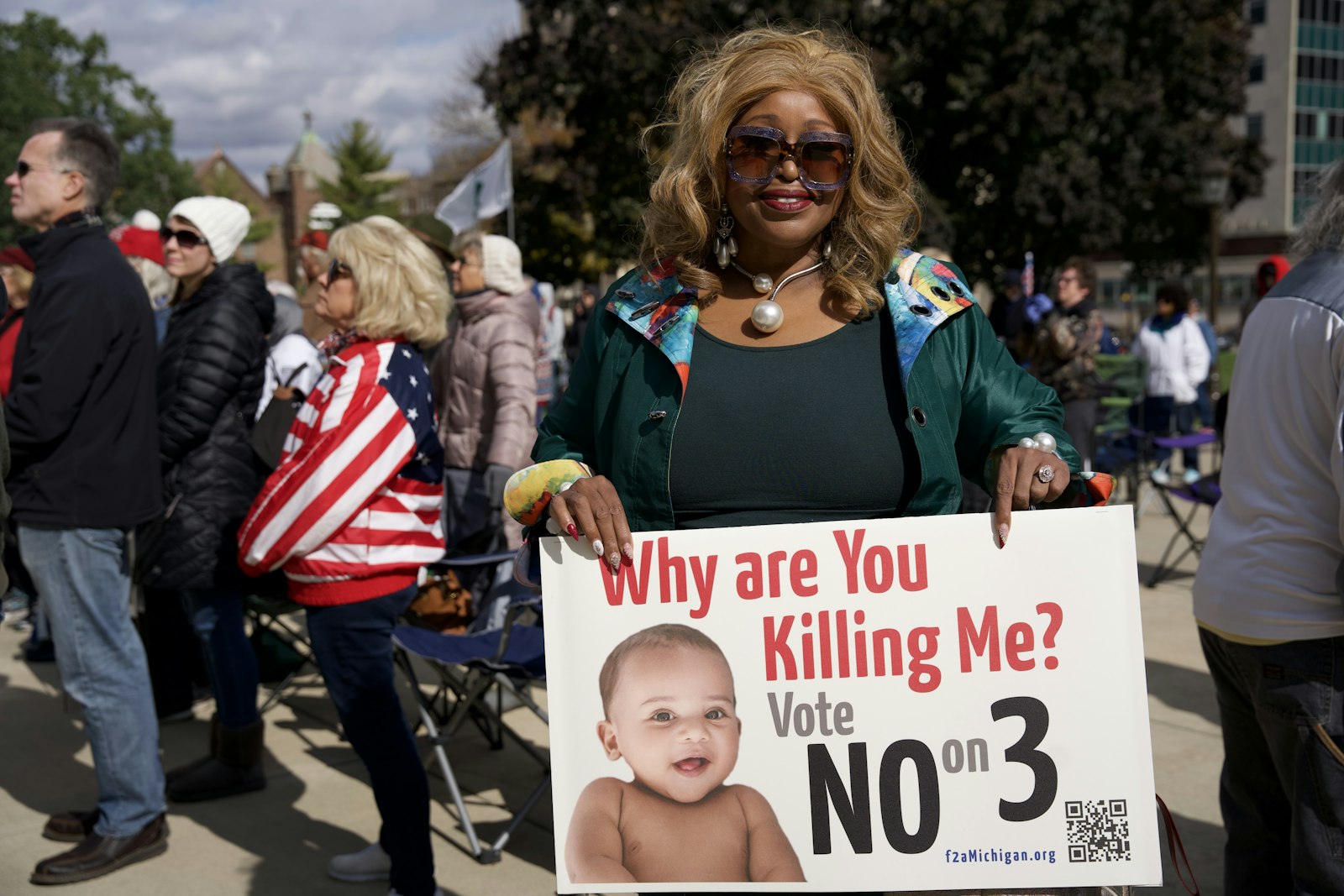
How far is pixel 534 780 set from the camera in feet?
15.4

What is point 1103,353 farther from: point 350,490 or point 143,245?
point 350,490

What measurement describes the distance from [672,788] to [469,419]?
369cm

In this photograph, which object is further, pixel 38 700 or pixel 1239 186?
pixel 1239 186

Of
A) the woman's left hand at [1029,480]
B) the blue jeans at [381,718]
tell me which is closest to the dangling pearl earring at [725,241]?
the woman's left hand at [1029,480]

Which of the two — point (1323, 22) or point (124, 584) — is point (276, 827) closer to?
point (124, 584)

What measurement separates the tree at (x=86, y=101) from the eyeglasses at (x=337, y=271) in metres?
50.8

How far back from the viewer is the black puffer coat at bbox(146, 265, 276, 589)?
4.22 meters

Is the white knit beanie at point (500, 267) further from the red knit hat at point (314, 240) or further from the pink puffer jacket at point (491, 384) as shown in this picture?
the red knit hat at point (314, 240)

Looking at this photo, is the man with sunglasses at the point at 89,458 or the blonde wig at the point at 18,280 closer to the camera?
the man with sunglasses at the point at 89,458

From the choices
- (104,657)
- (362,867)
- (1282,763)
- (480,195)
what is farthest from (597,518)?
(480,195)

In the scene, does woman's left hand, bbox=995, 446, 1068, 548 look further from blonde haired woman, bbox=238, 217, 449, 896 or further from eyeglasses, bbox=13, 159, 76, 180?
eyeglasses, bbox=13, 159, 76, 180

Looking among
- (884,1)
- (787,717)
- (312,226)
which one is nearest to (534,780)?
(787,717)

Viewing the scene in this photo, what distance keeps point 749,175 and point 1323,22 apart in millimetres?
73672

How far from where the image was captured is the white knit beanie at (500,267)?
554 cm
